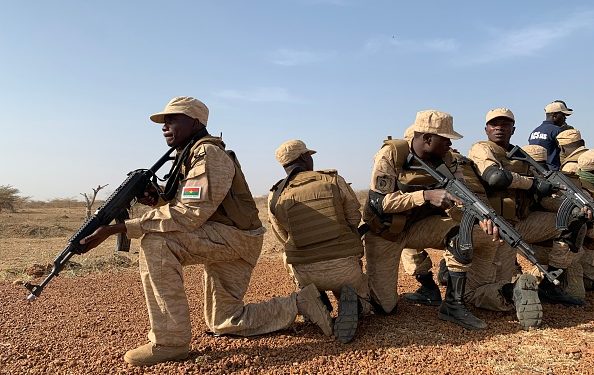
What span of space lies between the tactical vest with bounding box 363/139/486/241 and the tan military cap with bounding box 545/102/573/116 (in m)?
3.28

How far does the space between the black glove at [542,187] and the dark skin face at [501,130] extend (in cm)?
45

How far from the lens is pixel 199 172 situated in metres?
3.12

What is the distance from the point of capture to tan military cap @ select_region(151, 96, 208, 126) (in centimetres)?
333

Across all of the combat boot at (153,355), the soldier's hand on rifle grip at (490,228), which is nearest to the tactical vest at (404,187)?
the soldier's hand on rifle grip at (490,228)

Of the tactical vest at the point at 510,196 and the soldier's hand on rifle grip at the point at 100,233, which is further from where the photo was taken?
the tactical vest at the point at 510,196

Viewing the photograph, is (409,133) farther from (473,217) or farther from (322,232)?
(322,232)

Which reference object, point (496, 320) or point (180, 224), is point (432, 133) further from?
point (180, 224)

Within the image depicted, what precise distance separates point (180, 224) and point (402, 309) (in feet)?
7.37

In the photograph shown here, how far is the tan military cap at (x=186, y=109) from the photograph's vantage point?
10.9 feet

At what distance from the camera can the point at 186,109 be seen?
3326 mm

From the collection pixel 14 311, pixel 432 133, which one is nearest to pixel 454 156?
pixel 432 133

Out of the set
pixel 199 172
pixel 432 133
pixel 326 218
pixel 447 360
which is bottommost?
pixel 447 360

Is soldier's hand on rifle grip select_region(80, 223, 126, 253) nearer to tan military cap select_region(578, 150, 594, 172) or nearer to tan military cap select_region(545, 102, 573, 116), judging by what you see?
tan military cap select_region(578, 150, 594, 172)

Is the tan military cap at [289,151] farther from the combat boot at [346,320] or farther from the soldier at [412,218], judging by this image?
the combat boot at [346,320]
